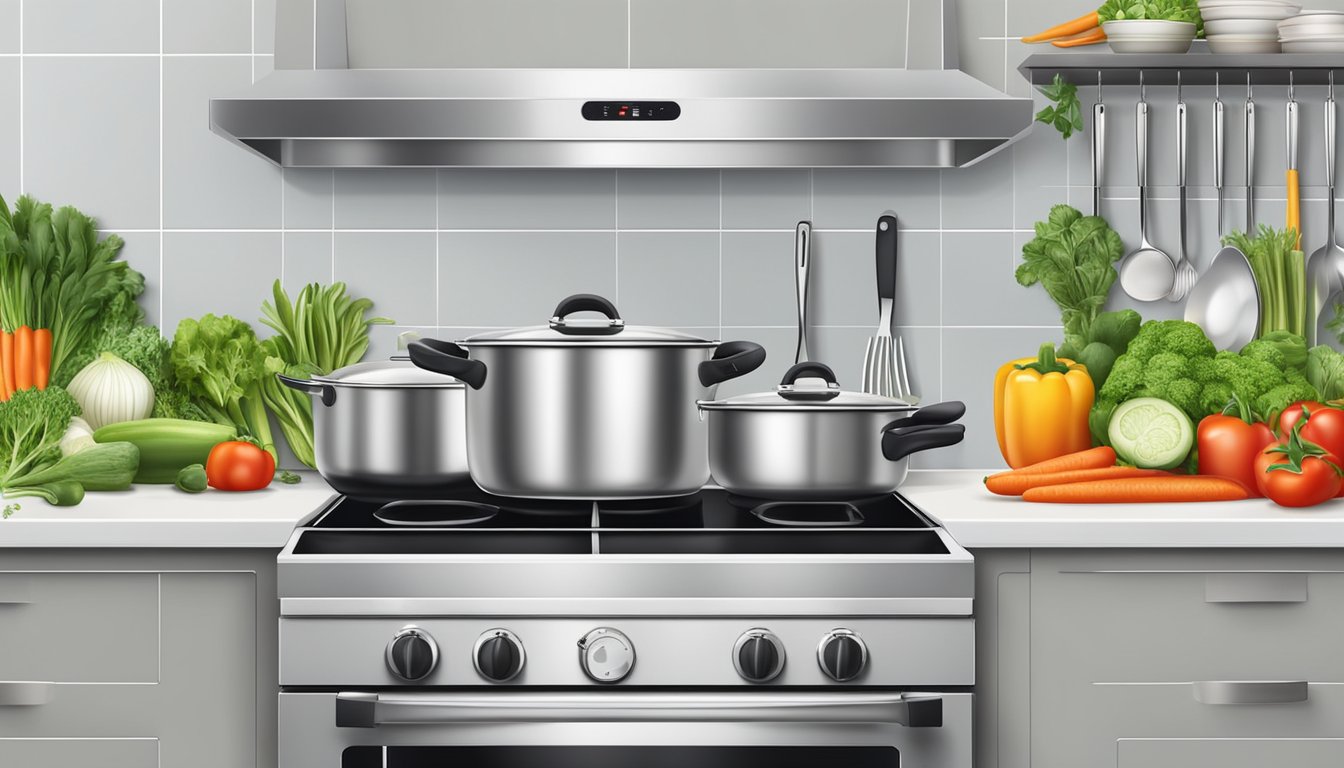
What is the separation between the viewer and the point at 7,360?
201 centimetres

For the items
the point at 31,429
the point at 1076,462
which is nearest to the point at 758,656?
the point at 1076,462

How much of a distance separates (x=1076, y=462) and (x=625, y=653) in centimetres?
81

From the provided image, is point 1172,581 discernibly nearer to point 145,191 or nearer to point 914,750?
point 914,750

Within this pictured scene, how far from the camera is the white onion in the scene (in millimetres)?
1972

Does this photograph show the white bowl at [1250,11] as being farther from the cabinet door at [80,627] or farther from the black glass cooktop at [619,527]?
the cabinet door at [80,627]

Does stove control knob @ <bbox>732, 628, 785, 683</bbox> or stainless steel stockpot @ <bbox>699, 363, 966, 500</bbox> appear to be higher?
stainless steel stockpot @ <bbox>699, 363, 966, 500</bbox>

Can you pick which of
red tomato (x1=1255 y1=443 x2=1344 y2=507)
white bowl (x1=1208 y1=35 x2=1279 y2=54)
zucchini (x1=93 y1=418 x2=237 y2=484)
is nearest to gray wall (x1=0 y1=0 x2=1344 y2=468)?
white bowl (x1=1208 y1=35 x2=1279 y2=54)

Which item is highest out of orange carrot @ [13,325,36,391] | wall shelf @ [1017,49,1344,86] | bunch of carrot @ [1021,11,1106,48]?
bunch of carrot @ [1021,11,1106,48]

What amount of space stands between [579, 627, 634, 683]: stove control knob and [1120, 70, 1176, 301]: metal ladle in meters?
1.28

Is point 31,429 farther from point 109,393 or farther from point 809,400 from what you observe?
point 809,400

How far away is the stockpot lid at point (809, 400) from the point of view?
156cm

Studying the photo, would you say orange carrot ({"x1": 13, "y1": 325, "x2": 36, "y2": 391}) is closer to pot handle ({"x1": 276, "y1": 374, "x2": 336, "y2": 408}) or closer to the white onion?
the white onion

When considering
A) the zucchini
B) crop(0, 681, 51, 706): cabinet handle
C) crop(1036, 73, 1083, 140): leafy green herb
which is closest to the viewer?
crop(0, 681, 51, 706): cabinet handle

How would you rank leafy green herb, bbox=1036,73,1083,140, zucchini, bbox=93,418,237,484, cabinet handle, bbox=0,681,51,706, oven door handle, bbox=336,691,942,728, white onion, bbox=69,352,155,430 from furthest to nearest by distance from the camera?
leafy green herb, bbox=1036,73,1083,140 < white onion, bbox=69,352,155,430 < zucchini, bbox=93,418,237,484 < cabinet handle, bbox=0,681,51,706 < oven door handle, bbox=336,691,942,728
